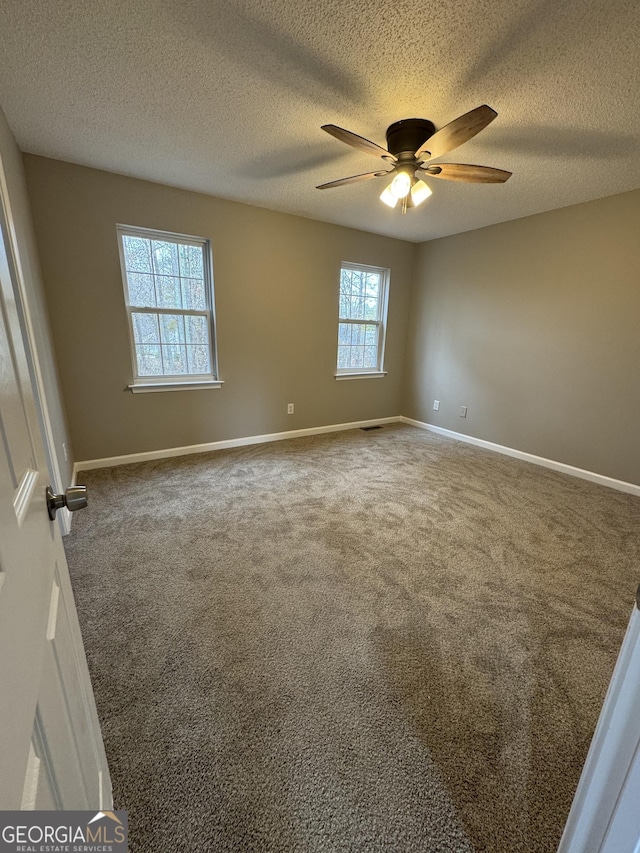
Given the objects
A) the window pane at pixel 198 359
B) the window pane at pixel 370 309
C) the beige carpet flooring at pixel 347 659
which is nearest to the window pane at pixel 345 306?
the window pane at pixel 370 309

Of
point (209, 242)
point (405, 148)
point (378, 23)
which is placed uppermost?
point (378, 23)

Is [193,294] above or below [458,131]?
below

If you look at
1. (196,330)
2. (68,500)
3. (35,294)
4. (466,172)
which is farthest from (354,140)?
(196,330)

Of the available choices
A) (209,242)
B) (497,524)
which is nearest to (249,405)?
(209,242)

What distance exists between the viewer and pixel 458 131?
1640 millimetres

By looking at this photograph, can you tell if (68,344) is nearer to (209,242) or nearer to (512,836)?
(209,242)

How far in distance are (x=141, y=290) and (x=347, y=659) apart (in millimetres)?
3238

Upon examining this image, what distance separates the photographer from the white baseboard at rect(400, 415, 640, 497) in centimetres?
305

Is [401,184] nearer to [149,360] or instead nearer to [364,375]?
[149,360]

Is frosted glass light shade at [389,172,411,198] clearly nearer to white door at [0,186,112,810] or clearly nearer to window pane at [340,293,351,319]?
white door at [0,186,112,810]

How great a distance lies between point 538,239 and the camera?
3359 millimetres

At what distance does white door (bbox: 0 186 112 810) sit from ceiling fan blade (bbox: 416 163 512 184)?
2.15 meters

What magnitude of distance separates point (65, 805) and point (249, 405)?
340 cm

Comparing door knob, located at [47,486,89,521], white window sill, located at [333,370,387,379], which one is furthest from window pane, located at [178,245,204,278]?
door knob, located at [47,486,89,521]
